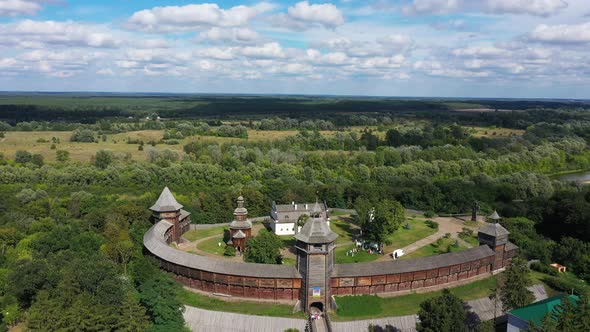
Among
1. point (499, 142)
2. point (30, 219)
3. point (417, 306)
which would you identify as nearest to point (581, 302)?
point (417, 306)

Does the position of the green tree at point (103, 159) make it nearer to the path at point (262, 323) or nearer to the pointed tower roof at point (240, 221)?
the pointed tower roof at point (240, 221)

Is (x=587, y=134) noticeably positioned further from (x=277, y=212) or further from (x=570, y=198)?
(x=277, y=212)

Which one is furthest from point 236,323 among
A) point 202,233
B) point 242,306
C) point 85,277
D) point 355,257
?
point 202,233

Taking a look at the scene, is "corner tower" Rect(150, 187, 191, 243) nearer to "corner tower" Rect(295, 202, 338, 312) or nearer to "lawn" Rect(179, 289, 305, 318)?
"lawn" Rect(179, 289, 305, 318)

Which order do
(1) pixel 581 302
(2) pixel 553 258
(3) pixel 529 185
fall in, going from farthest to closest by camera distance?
(3) pixel 529 185, (2) pixel 553 258, (1) pixel 581 302

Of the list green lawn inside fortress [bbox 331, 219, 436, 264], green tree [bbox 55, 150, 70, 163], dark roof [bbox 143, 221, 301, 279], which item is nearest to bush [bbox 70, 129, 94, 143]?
green tree [bbox 55, 150, 70, 163]
